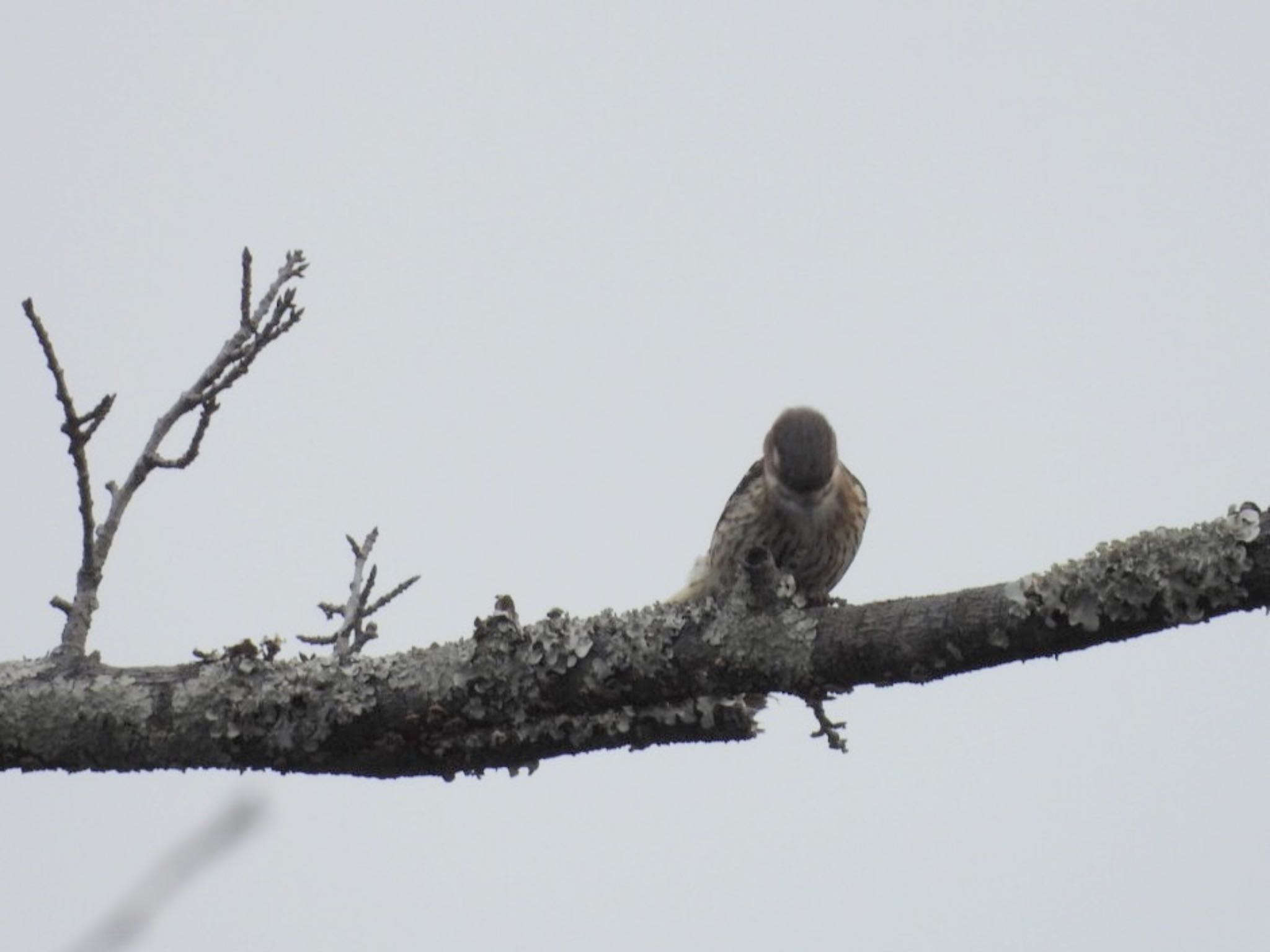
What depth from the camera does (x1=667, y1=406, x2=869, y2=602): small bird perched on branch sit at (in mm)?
6016

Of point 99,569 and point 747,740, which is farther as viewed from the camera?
point 99,569

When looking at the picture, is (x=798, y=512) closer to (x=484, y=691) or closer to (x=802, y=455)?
(x=802, y=455)

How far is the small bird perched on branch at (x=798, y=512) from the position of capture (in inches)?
237

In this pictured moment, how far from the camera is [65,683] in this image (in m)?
3.62

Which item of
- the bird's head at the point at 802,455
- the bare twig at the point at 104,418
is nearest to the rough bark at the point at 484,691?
the bare twig at the point at 104,418

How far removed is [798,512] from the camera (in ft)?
19.8

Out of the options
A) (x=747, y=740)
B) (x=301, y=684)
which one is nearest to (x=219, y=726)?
(x=301, y=684)

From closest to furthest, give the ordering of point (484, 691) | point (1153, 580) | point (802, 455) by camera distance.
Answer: point (1153, 580) → point (484, 691) → point (802, 455)

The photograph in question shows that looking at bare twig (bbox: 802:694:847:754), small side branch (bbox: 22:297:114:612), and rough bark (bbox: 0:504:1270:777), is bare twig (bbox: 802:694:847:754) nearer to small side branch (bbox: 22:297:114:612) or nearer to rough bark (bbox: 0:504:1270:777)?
rough bark (bbox: 0:504:1270:777)

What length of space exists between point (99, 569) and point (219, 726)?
2.09 feet

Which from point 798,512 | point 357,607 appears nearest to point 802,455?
point 798,512

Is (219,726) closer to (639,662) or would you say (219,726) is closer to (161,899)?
(639,662)

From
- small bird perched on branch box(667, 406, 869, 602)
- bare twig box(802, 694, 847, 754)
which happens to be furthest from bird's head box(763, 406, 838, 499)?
bare twig box(802, 694, 847, 754)

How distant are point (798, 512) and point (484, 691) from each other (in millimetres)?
2748
